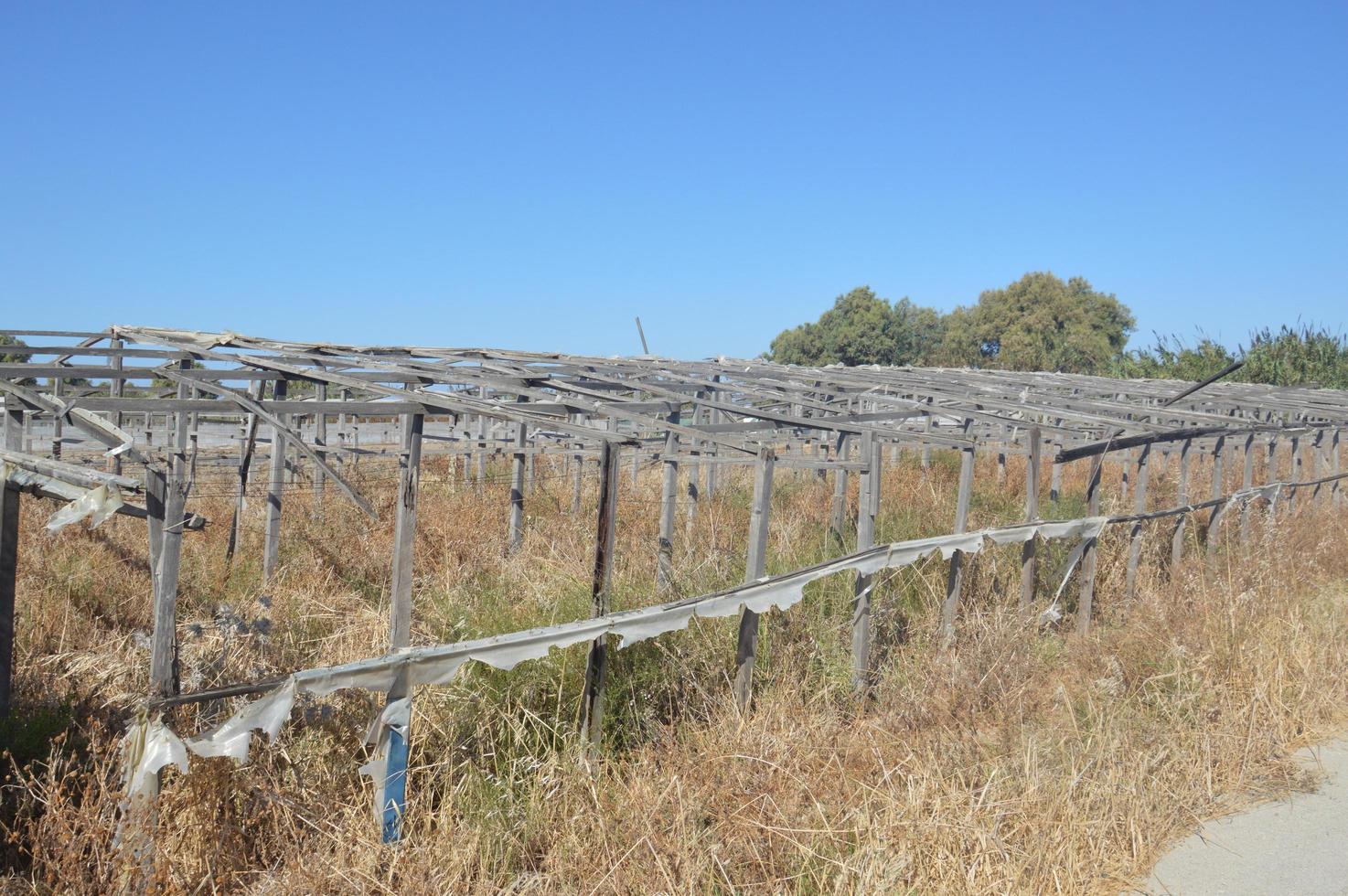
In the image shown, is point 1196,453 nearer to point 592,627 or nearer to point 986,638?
point 986,638

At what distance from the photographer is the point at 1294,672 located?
604 cm

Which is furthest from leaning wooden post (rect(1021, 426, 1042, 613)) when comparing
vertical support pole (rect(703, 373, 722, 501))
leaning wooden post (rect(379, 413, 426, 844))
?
vertical support pole (rect(703, 373, 722, 501))

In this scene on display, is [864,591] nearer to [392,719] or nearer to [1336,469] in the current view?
[392,719]

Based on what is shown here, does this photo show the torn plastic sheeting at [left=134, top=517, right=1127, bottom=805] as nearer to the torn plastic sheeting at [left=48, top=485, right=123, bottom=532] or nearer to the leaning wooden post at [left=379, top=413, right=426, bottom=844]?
the leaning wooden post at [left=379, top=413, right=426, bottom=844]

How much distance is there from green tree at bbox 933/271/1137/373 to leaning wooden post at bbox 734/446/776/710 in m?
39.5

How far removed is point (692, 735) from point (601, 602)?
799mm

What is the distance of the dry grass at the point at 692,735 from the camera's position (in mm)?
3770

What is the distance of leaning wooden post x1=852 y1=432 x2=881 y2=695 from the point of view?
6.05 meters

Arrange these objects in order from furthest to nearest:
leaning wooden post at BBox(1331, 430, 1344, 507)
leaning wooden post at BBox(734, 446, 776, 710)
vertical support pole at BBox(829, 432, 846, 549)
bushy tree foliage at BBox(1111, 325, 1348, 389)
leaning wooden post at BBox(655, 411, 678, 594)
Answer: bushy tree foliage at BBox(1111, 325, 1348, 389) < leaning wooden post at BBox(1331, 430, 1344, 507) < vertical support pole at BBox(829, 432, 846, 549) < leaning wooden post at BBox(655, 411, 678, 594) < leaning wooden post at BBox(734, 446, 776, 710)

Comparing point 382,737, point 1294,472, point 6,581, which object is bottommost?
point 382,737

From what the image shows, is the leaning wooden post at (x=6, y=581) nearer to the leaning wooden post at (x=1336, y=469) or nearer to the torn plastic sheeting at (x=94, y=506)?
the torn plastic sheeting at (x=94, y=506)

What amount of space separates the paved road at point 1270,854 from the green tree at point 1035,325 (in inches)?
1557

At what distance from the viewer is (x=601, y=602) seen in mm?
5000

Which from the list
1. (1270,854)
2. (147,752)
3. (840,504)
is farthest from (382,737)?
(840,504)
